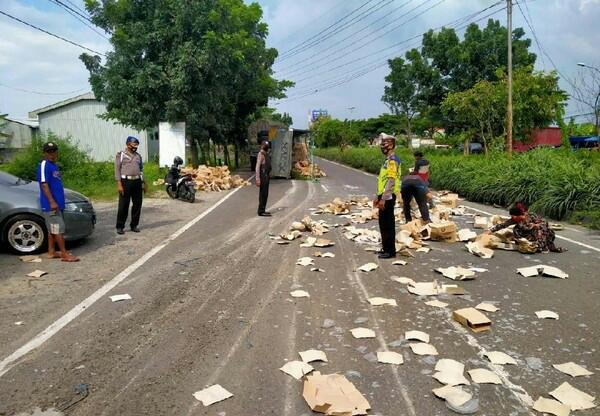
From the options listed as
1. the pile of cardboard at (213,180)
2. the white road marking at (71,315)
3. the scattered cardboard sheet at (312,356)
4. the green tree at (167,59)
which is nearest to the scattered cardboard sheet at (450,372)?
the scattered cardboard sheet at (312,356)

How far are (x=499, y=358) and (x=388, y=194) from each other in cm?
370

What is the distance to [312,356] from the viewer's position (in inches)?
156

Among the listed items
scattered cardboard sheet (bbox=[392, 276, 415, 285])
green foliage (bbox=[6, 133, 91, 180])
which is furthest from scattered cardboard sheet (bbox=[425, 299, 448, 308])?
green foliage (bbox=[6, 133, 91, 180])

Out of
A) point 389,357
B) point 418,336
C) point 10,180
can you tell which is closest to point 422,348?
point 418,336

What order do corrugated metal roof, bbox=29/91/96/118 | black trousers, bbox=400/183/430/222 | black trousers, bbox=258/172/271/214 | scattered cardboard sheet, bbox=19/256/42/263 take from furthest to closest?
1. corrugated metal roof, bbox=29/91/96/118
2. black trousers, bbox=258/172/271/214
3. black trousers, bbox=400/183/430/222
4. scattered cardboard sheet, bbox=19/256/42/263

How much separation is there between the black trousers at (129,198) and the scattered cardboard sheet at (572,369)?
25.1 feet

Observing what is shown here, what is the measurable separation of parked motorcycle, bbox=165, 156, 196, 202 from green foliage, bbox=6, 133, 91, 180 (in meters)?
4.74

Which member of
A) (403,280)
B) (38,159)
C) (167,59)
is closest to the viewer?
(403,280)

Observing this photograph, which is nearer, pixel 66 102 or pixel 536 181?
pixel 536 181

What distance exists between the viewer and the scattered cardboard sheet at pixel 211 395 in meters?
3.30

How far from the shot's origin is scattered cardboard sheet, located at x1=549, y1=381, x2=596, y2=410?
10.7ft

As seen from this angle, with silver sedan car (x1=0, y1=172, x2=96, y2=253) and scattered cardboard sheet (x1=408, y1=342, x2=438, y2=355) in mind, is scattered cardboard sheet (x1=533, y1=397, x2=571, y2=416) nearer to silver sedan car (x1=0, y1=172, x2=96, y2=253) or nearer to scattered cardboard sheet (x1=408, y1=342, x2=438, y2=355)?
scattered cardboard sheet (x1=408, y1=342, x2=438, y2=355)

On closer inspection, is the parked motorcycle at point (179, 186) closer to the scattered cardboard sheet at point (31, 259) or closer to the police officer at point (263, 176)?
the police officer at point (263, 176)

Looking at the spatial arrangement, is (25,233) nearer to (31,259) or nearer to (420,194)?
(31,259)
